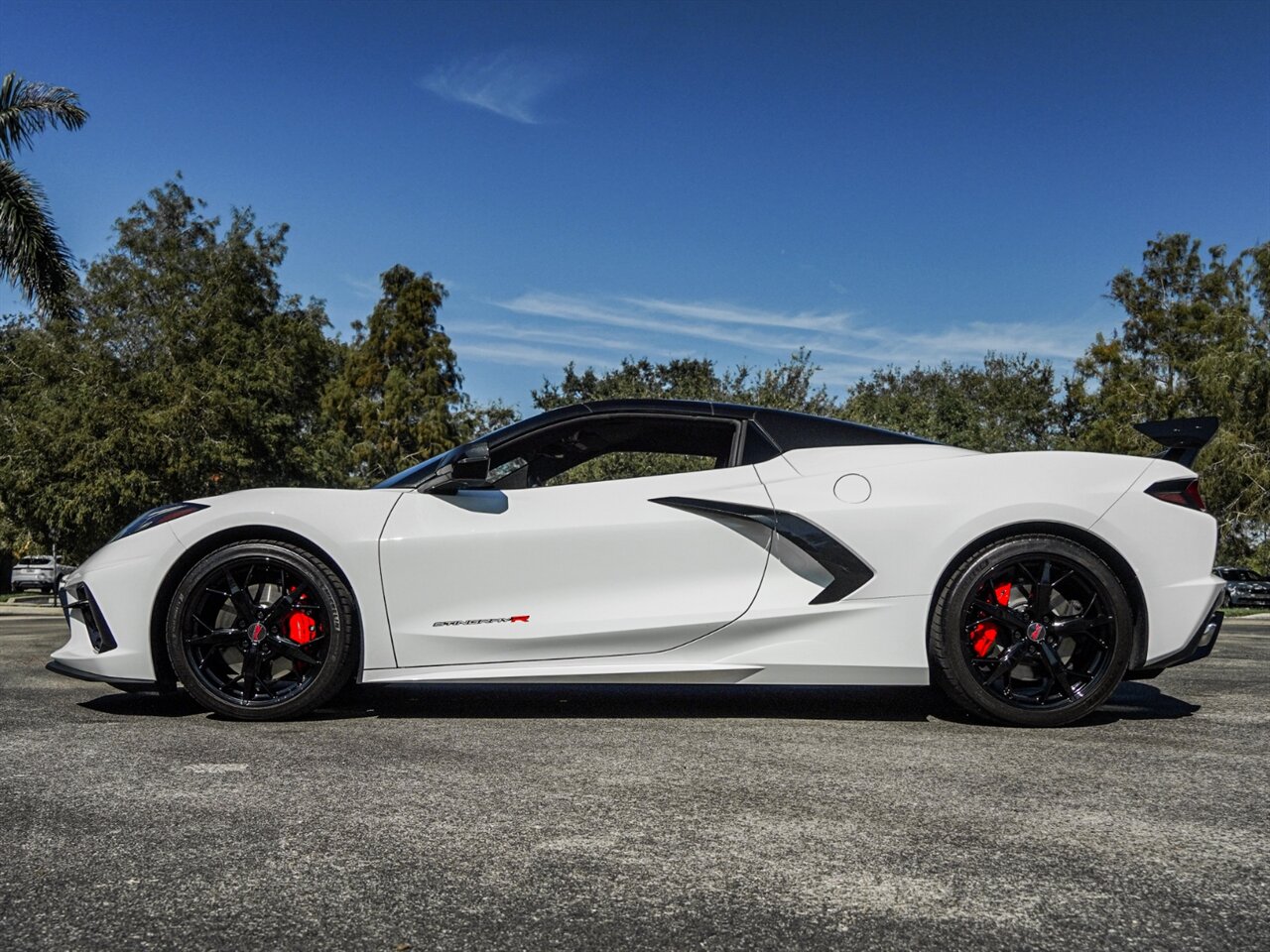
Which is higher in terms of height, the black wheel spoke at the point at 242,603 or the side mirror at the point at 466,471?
the side mirror at the point at 466,471

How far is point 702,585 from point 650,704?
0.82 metres

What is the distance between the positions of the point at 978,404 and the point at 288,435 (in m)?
33.9

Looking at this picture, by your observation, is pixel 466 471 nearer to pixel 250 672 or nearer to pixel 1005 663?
pixel 250 672

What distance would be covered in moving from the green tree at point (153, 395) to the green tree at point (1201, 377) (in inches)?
912

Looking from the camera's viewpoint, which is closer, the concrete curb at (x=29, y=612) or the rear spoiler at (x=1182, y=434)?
the rear spoiler at (x=1182, y=434)

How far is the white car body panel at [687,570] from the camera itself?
13.9 feet

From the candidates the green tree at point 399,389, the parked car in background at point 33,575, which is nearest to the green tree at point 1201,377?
the green tree at point 399,389

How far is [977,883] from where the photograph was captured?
224 cm

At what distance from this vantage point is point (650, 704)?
4.82 metres

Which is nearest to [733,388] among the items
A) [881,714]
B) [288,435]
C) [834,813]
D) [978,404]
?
[288,435]

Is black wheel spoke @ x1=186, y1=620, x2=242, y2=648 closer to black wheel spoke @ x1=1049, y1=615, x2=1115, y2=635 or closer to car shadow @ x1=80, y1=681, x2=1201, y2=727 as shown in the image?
car shadow @ x1=80, y1=681, x2=1201, y2=727

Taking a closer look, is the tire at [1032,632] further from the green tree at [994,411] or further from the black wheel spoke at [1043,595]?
the green tree at [994,411]

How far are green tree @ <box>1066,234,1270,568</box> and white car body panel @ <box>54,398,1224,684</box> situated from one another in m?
26.6

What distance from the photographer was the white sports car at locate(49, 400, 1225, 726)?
4.22 metres
